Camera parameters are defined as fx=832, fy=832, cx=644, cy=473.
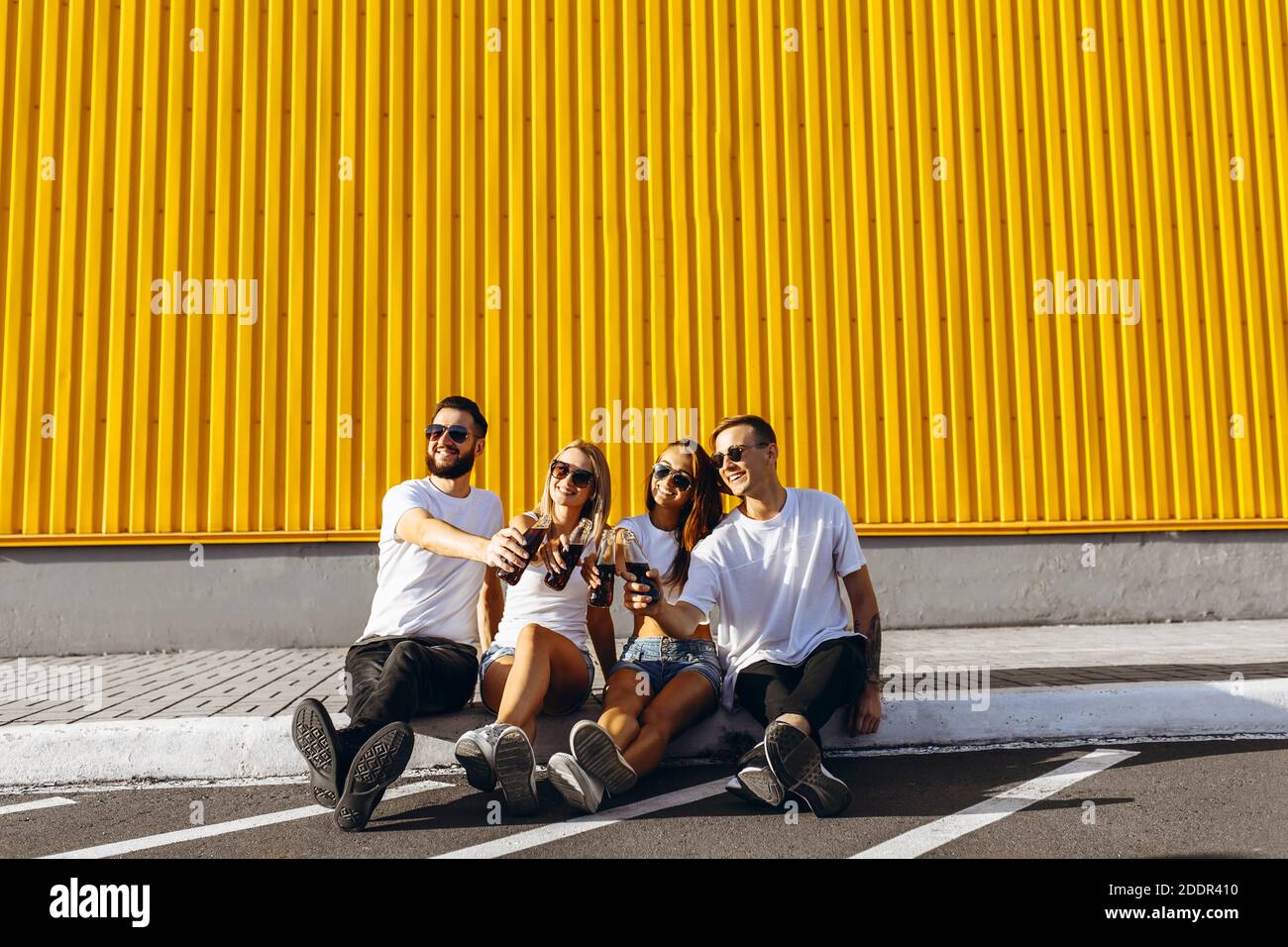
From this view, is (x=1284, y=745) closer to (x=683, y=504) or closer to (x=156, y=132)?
(x=683, y=504)

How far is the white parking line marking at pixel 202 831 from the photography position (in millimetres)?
2678

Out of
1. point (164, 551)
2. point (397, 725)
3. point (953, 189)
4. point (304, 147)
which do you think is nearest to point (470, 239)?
point (304, 147)

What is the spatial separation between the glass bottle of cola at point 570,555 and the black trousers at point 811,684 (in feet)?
2.85

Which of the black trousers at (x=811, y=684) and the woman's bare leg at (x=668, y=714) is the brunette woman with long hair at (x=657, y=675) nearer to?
the woman's bare leg at (x=668, y=714)

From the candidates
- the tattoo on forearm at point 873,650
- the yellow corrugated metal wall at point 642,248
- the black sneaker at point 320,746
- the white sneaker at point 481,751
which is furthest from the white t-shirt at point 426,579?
the yellow corrugated metal wall at point 642,248

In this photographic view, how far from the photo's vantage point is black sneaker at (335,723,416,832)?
2.74 meters

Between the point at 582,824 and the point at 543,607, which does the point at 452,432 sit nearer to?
the point at 543,607

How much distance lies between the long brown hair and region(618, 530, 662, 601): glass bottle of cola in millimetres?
581

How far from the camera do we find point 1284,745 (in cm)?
382

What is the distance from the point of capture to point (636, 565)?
9.61 feet

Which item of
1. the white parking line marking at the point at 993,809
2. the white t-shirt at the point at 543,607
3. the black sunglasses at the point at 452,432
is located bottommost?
the white parking line marking at the point at 993,809

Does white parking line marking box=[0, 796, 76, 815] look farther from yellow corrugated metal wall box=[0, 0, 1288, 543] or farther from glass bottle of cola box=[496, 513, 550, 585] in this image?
yellow corrugated metal wall box=[0, 0, 1288, 543]

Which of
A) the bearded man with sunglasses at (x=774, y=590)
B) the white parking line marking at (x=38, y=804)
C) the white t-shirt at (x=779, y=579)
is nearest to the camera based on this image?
the white parking line marking at (x=38, y=804)
